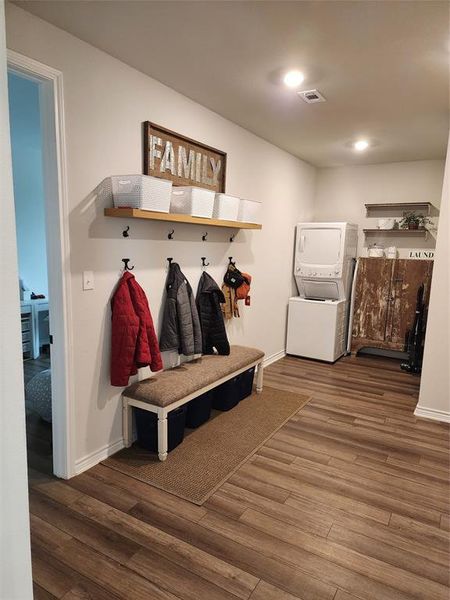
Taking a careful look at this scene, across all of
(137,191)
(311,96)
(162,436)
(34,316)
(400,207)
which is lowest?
(162,436)

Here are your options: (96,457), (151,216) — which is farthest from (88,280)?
(96,457)

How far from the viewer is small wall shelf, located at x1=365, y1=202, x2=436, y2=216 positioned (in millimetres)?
5061

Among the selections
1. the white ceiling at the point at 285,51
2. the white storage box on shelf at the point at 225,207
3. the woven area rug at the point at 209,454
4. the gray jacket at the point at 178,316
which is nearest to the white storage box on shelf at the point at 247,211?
the white storage box on shelf at the point at 225,207

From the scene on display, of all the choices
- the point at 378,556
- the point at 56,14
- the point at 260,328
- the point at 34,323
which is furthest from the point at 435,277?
the point at 34,323

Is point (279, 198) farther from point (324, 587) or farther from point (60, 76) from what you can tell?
point (324, 587)

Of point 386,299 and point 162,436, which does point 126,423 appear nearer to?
point 162,436

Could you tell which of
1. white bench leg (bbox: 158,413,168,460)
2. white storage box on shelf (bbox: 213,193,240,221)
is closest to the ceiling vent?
white storage box on shelf (bbox: 213,193,240,221)

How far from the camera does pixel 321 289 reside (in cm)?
525

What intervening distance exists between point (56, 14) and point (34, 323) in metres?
3.78

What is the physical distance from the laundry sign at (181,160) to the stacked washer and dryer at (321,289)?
1.92 meters

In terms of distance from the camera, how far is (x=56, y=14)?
6.56ft

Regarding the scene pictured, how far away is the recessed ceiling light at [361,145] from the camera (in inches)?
168

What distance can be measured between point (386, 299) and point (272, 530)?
3.80m

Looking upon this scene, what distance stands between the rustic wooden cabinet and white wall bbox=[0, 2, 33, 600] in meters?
4.73
